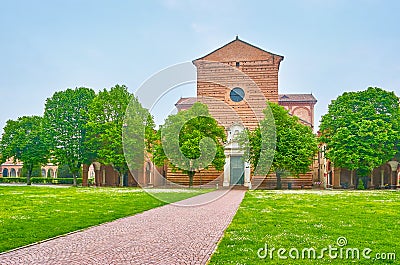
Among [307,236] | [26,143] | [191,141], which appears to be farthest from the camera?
[26,143]

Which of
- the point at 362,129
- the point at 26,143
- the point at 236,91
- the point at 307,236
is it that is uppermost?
the point at 236,91

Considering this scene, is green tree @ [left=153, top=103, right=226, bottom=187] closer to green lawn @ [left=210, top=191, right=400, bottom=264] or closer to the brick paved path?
green lawn @ [left=210, top=191, right=400, bottom=264]

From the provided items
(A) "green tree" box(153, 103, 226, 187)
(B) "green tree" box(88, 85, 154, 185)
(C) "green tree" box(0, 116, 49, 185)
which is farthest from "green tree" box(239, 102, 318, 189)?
(C) "green tree" box(0, 116, 49, 185)

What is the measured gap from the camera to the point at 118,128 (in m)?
44.2

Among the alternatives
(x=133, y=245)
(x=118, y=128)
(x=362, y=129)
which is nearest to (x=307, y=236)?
(x=133, y=245)

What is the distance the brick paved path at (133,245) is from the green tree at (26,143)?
37.6 m

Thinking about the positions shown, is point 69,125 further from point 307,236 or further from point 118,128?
point 307,236

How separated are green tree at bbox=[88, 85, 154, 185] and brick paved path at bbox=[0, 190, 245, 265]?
28.4m

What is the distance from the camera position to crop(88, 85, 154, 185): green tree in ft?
140

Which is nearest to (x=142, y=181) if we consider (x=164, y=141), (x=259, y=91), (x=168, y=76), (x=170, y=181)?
(x=170, y=181)

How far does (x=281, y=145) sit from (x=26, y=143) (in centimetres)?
3194

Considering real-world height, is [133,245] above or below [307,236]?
below

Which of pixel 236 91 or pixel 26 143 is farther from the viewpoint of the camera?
pixel 26 143

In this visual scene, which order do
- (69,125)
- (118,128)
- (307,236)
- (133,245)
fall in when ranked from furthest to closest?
(69,125) → (118,128) → (307,236) → (133,245)
